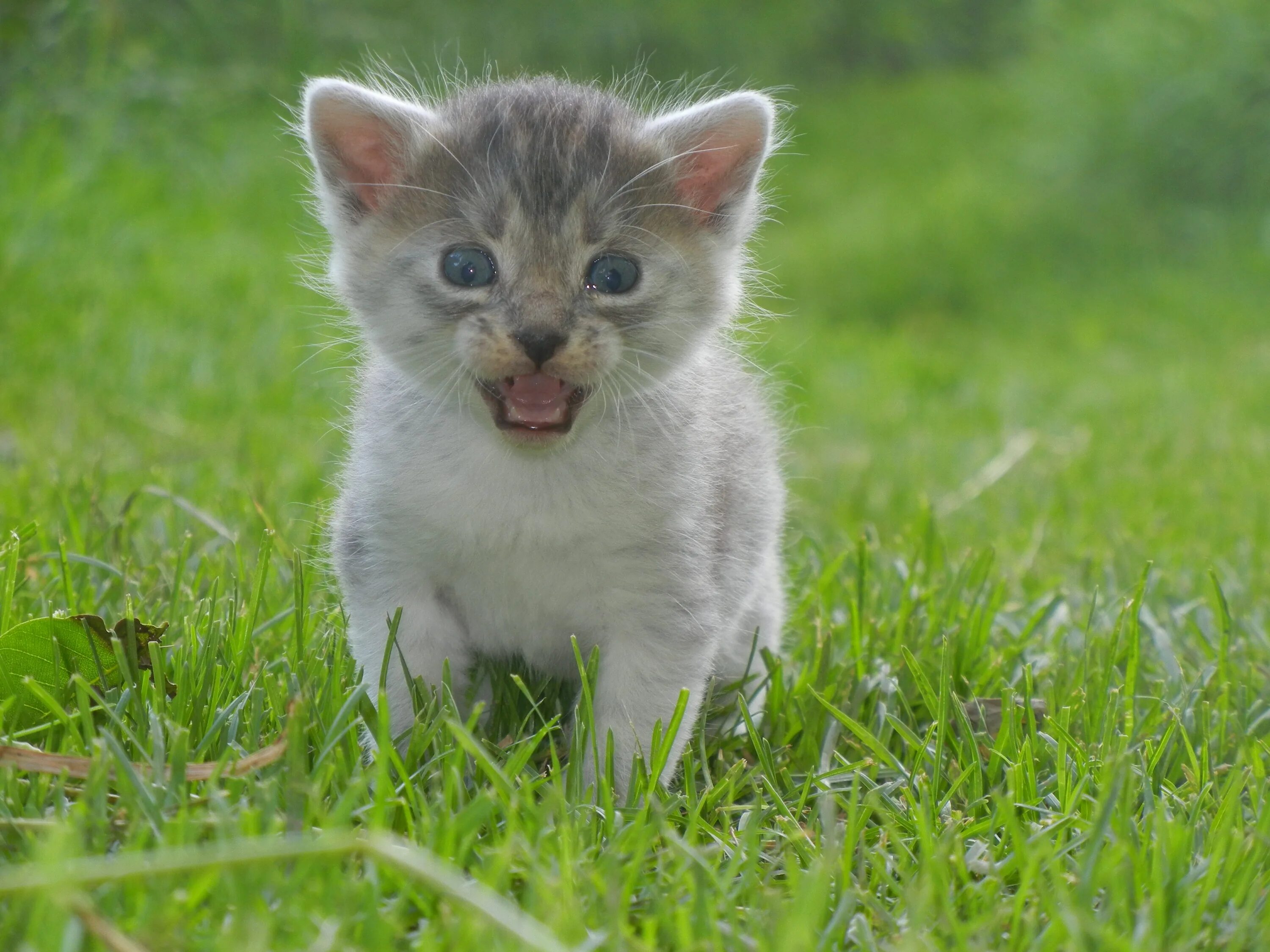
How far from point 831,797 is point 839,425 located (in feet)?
16.8

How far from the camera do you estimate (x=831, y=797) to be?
2.32m

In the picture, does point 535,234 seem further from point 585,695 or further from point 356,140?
point 585,695

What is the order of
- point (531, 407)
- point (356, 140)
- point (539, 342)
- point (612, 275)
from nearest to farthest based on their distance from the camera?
point (539, 342) → point (531, 407) → point (612, 275) → point (356, 140)

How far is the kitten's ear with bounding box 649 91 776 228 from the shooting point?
2.92m

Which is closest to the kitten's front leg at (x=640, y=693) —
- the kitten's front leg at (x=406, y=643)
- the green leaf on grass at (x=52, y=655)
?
the kitten's front leg at (x=406, y=643)

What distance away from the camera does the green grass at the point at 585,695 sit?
6.31 feet

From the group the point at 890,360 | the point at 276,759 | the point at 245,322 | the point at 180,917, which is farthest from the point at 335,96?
the point at 890,360

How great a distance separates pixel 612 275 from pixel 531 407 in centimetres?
34

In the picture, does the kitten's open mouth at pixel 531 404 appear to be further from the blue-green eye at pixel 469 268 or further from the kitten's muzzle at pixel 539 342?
the blue-green eye at pixel 469 268

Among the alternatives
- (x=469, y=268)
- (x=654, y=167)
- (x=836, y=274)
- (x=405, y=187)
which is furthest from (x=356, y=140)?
(x=836, y=274)

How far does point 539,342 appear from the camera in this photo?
250 cm

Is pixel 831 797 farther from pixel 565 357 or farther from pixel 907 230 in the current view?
pixel 907 230

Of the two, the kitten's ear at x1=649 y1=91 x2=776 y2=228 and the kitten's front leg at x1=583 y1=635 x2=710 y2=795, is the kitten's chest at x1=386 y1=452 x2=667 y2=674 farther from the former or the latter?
the kitten's ear at x1=649 y1=91 x2=776 y2=228

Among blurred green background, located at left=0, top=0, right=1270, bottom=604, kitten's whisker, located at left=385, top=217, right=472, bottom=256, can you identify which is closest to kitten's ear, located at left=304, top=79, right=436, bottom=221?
kitten's whisker, located at left=385, top=217, right=472, bottom=256
